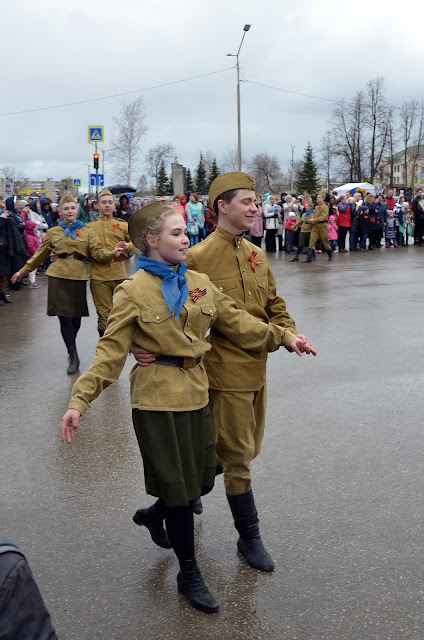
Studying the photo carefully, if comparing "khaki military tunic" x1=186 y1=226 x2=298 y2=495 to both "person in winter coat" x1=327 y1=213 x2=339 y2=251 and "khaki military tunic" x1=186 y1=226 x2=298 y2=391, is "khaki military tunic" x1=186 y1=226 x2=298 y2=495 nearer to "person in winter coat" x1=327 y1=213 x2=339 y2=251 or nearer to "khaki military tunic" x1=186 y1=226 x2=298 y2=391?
"khaki military tunic" x1=186 y1=226 x2=298 y2=391

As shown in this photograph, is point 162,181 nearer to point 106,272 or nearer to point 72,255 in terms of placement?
point 106,272

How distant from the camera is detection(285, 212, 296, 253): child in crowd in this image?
72.0 feet

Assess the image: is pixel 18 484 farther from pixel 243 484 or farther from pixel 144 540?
pixel 243 484

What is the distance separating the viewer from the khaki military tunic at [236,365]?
3713mm

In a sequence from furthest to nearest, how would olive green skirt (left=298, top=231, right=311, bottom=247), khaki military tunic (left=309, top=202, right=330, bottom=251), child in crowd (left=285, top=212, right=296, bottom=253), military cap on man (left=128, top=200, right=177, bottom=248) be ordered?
child in crowd (left=285, top=212, right=296, bottom=253) → olive green skirt (left=298, top=231, right=311, bottom=247) → khaki military tunic (left=309, top=202, right=330, bottom=251) → military cap on man (left=128, top=200, right=177, bottom=248)

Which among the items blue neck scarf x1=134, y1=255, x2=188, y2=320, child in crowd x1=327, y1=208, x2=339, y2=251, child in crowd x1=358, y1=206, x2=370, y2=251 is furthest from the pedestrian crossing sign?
blue neck scarf x1=134, y1=255, x2=188, y2=320

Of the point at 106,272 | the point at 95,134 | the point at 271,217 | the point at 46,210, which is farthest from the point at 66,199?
the point at 95,134

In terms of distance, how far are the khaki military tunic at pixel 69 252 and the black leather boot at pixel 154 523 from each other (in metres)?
4.45

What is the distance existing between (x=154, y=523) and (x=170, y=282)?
1.32 meters

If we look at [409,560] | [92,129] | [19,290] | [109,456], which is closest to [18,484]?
[109,456]

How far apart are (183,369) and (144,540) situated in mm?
1208

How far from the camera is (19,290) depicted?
1577cm

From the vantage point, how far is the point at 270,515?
4234 millimetres

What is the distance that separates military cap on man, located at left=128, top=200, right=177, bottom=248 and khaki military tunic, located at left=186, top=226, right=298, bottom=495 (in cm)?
42
